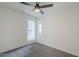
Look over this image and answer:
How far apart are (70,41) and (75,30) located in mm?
370

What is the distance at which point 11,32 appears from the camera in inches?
78.5

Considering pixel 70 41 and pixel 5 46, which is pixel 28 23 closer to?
pixel 5 46

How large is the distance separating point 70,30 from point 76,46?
19.7 inches

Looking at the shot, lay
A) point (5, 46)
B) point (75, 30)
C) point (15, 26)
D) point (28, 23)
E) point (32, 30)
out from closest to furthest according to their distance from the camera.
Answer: point (32, 30), point (28, 23), point (15, 26), point (5, 46), point (75, 30)

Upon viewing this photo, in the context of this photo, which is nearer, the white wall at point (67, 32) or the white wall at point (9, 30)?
the white wall at point (9, 30)

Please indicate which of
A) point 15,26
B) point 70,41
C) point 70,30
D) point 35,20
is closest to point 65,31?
point 70,30

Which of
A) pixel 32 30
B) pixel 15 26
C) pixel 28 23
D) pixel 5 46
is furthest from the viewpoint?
pixel 5 46

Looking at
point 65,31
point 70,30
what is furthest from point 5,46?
point 70,30

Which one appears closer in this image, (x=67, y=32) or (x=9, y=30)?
(x=9, y=30)

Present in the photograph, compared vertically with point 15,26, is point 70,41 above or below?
below

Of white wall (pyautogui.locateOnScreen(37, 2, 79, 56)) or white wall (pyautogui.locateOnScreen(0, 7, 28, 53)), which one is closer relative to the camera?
white wall (pyautogui.locateOnScreen(0, 7, 28, 53))

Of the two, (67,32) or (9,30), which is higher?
(9,30)

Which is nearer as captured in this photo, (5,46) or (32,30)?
(32,30)

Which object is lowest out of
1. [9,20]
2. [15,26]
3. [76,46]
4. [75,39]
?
[76,46]
